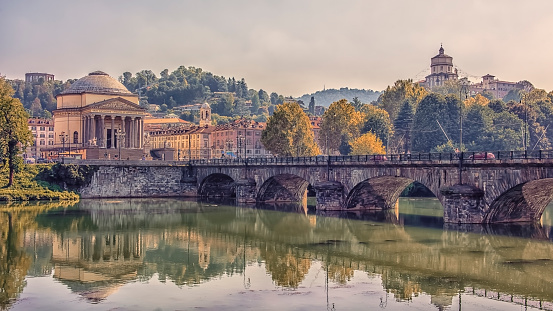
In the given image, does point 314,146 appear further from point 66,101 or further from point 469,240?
point 469,240

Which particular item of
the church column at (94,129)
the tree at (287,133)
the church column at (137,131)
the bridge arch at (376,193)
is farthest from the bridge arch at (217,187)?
the church column at (137,131)

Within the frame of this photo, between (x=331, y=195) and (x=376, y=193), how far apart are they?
14.9 ft

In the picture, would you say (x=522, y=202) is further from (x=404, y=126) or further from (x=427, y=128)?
(x=404, y=126)

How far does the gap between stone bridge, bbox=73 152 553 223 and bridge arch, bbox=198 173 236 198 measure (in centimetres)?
13

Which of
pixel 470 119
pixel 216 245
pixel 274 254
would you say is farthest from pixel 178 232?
pixel 470 119

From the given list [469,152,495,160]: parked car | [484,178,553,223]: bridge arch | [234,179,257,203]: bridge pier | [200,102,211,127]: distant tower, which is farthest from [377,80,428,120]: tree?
[469,152,495,160]: parked car

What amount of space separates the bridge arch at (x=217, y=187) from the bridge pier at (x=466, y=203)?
42671mm

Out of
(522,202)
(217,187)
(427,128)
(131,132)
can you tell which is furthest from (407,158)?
(131,132)

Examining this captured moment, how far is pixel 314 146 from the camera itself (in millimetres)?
109000

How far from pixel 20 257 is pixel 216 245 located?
12.2 m

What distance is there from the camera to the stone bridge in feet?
150

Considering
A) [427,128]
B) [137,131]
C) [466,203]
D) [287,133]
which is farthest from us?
[137,131]

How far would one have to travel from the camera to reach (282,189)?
75688 mm

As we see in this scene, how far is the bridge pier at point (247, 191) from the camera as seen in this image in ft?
244
